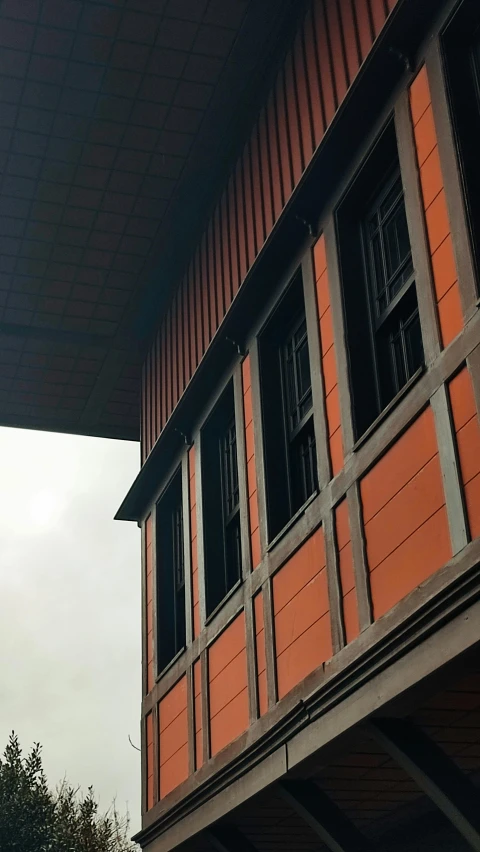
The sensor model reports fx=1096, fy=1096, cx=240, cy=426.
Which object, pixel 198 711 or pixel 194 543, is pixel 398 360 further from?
pixel 198 711

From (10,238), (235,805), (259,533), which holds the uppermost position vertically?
(10,238)

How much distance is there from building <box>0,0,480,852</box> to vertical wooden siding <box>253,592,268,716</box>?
0.09 feet

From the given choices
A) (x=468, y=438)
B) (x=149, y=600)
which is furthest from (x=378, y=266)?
(x=149, y=600)

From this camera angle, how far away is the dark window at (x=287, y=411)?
7.86 m

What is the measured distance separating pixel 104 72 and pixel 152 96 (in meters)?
0.48

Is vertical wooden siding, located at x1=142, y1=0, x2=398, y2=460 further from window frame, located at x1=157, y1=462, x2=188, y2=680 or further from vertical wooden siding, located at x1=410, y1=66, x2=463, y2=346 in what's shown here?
vertical wooden siding, located at x1=410, y1=66, x2=463, y2=346

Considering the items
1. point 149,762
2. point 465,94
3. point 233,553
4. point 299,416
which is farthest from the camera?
point 149,762

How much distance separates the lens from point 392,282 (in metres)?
6.87

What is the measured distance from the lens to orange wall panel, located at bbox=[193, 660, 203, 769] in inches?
340

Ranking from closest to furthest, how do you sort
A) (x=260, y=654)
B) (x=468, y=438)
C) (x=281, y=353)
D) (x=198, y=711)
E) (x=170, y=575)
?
(x=468, y=438), (x=260, y=654), (x=281, y=353), (x=198, y=711), (x=170, y=575)

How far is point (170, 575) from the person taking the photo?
1082cm

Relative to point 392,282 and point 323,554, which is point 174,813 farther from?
point 392,282

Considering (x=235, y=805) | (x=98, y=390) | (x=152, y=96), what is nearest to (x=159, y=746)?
(x=235, y=805)

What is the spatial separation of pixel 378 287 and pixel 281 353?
1618 millimetres
